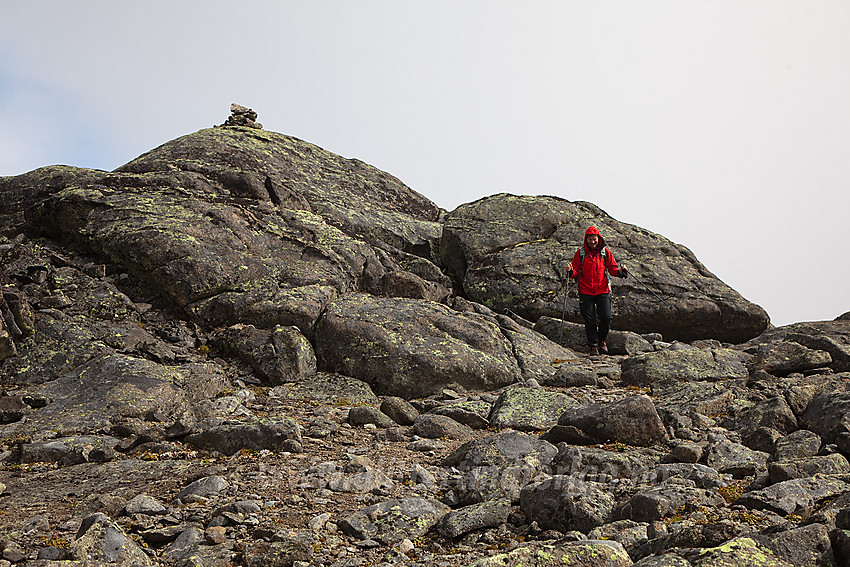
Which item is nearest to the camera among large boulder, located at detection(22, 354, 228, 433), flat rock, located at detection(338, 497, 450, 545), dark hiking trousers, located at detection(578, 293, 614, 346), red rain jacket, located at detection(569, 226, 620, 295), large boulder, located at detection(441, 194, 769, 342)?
flat rock, located at detection(338, 497, 450, 545)

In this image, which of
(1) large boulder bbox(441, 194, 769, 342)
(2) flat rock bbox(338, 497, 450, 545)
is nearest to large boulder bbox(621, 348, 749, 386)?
(1) large boulder bbox(441, 194, 769, 342)

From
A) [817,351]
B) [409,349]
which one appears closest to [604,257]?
[817,351]

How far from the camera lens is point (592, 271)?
2283 centimetres

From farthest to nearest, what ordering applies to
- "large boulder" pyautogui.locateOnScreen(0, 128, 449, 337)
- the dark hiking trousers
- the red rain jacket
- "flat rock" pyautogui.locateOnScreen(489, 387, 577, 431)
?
the red rain jacket, the dark hiking trousers, "large boulder" pyautogui.locateOnScreen(0, 128, 449, 337), "flat rock" pyautogui.locateOnScreen(489, 387, 577, 431)

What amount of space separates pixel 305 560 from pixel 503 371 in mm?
11707

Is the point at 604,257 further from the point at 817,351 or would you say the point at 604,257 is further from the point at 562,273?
the point at 817,351

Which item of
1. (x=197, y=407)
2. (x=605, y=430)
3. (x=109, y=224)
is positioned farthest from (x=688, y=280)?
(x=109, y=224)

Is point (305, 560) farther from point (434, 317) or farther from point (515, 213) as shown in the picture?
point (515, 213)

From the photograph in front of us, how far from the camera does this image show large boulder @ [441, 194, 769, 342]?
2525cm

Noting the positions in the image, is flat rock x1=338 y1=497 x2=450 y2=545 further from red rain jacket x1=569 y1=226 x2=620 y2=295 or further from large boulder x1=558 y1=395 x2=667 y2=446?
red rain jacket x1=569 y1=226 x2=620 y2=295

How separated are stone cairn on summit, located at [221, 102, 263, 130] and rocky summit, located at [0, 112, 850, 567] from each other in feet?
0.49

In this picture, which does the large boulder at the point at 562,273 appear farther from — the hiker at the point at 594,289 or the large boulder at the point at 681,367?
the large boulder at the point at 681,367

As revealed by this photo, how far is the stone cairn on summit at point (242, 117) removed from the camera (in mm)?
31406

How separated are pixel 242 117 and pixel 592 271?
20.1m
